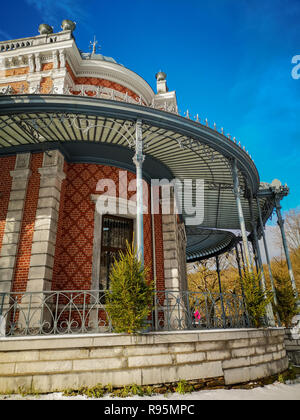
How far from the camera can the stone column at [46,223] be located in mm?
6580

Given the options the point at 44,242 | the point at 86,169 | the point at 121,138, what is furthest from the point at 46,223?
the point at 121,138

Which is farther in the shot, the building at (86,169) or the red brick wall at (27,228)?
the red brick wall at (27,228)

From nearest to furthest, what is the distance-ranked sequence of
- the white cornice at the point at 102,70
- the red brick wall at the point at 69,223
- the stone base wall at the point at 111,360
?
the stone base wall at the point at 111,360 < the red brick wall at the point at 69,223 < the white cornice at the point at 102,70

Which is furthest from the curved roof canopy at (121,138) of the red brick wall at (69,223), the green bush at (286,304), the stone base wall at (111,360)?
the stone base wall at (111,360)

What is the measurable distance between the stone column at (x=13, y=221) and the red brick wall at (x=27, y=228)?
0.31 ft

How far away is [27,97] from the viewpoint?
6.02 m

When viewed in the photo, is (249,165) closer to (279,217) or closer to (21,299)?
(279,217)

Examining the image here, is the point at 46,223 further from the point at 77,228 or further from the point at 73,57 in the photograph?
the point at 73,57

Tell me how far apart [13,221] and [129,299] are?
470 centimetres

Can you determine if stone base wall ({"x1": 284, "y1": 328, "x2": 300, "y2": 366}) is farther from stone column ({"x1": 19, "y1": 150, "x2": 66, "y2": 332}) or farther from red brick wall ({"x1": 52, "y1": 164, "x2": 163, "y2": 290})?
stone column ({"x1": 19, "y1": 150, "x2": 66, "y2": 332})

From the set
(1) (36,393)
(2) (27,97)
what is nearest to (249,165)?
(2) (27,97)

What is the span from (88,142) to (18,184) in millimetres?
2340

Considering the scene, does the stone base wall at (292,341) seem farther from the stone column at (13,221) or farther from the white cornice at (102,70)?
the white cornice at (102,70)

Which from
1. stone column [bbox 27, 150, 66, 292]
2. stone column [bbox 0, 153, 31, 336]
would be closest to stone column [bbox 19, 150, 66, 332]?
stone column [bbox 27, 150, 66, 292]
